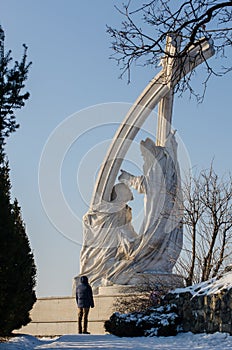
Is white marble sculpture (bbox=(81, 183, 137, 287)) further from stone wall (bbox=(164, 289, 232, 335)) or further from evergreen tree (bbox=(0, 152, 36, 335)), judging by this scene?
evergreen tree (bbox=(0, 152, 36, 335))

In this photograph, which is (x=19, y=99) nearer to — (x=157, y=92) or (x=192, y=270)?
(x=192, y=270)

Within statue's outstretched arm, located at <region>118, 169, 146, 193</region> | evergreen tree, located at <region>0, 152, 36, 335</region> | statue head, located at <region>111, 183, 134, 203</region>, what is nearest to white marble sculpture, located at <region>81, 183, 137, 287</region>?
statue head, located at <region>111, 183, 134, 203</region>

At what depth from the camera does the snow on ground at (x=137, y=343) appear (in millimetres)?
9359

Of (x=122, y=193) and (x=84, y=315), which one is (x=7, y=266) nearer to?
(x=84, y=315)

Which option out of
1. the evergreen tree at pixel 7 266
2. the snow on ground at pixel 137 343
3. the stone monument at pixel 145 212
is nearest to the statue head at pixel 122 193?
the stone monument at pixel 145 212

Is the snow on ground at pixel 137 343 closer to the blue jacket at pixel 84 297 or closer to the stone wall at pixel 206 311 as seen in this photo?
the stone wall at pixel 206 311

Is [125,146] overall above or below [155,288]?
above

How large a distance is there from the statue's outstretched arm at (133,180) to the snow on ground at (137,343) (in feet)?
28.4

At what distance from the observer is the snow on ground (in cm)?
936

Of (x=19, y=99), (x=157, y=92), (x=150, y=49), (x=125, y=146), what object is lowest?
(x=19, y=99)

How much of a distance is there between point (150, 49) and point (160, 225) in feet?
37.2

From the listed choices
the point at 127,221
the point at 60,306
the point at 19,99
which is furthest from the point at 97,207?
the point at 19,99

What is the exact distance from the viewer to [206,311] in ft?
Answer: 36.5

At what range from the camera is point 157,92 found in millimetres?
20375
